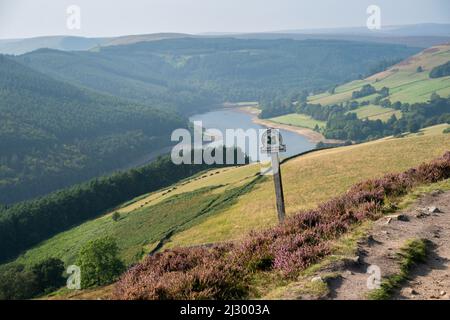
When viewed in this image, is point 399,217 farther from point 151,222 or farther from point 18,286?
point 151,222

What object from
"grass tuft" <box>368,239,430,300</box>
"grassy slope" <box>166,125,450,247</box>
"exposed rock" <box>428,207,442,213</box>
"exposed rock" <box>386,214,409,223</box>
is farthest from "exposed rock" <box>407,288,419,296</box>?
"grassy slope" <box>166,125,450,247</box>

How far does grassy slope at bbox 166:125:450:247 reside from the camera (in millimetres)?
39594

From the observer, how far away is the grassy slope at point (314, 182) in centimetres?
3959

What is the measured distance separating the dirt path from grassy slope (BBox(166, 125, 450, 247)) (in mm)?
19613

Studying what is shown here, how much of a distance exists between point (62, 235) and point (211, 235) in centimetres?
7092

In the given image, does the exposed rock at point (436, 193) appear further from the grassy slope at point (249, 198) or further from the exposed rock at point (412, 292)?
the grassy slope at point (249, 198)

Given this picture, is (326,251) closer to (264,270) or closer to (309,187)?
(264,270)

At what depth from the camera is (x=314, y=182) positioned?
46875mm

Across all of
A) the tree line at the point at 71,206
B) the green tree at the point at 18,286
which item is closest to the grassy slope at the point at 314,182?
the green tree at the point at 18,286

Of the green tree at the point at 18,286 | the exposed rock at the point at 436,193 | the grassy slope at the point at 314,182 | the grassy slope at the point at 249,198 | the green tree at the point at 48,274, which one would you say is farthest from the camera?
the green tree at the point at 48,274

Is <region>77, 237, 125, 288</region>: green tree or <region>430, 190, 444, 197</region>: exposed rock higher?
<region>430, 190, 444, 197</region>: exposed rock

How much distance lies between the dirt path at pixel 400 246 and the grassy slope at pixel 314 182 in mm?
19613

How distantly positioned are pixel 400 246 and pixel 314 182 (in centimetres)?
3374

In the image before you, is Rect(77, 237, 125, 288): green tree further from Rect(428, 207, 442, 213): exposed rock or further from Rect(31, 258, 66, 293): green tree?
Rect(428, 207, 442, 213): exposed rock
